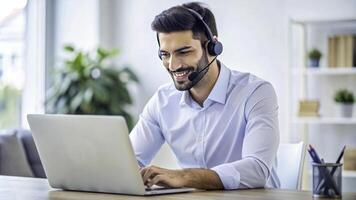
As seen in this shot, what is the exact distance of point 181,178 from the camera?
6.70ft

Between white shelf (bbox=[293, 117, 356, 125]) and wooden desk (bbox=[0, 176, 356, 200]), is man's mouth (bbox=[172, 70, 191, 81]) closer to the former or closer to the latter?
wooden desk (bbox=[0, 176, 356, 200])

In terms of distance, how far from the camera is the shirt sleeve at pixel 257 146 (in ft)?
6.93

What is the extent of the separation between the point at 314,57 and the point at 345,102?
1.34 feet

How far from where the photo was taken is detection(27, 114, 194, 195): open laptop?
190cm

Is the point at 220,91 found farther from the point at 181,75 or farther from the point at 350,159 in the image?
the point at 350,159

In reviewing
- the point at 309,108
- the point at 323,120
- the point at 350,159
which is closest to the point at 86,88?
the point at 309,108

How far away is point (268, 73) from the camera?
216 inches

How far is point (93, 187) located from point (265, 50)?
3654 mm

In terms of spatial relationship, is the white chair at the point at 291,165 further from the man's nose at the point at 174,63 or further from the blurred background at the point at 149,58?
the blurred background at the point at 149,58

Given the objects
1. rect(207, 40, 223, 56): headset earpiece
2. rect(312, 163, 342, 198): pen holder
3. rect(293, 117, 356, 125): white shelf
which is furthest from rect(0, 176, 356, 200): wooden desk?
rect(293, 117, 356, 125): white shelf

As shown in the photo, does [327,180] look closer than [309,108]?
Yes

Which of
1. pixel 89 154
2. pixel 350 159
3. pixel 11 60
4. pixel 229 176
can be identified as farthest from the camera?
pixel 11 60

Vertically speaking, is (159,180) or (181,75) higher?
(181,75)

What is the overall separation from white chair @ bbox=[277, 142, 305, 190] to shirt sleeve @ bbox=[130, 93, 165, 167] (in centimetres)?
46
